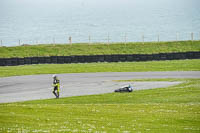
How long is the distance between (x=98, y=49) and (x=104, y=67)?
12.2m

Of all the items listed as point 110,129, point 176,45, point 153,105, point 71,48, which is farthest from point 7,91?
point 176,45

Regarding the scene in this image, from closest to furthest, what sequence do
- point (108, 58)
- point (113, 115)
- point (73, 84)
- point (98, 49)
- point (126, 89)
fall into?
point (113, 115) < point (126, 89) < point (73, 84) < point (108, 58) < point (98, 49)

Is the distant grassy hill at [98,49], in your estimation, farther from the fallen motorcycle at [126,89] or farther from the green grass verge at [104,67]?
the fallen motorcycle at [126,89]

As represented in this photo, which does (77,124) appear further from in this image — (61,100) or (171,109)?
(61,100)

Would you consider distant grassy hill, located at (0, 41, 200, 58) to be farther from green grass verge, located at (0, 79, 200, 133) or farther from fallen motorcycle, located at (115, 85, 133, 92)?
green grass verge, located at (0, 79, 200, 133)

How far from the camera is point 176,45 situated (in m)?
67.1

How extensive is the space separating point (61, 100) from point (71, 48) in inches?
1279

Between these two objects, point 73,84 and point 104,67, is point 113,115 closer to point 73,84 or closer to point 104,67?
point 73,84

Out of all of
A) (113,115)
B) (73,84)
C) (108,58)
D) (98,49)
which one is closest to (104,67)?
(108,58)

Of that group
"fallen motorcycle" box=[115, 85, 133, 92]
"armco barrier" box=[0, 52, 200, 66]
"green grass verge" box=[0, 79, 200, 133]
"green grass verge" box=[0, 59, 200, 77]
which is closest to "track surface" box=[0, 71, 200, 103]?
"fallen motorcycle" box=[115, 85, 133, 92]

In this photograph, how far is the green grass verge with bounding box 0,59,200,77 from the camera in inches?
2009

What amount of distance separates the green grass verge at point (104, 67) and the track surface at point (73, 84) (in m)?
2.75

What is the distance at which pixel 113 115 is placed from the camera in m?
24.6

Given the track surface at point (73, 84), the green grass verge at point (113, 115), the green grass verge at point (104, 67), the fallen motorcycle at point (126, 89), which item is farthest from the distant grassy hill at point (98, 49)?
the green grass verge at point (113, 115)
